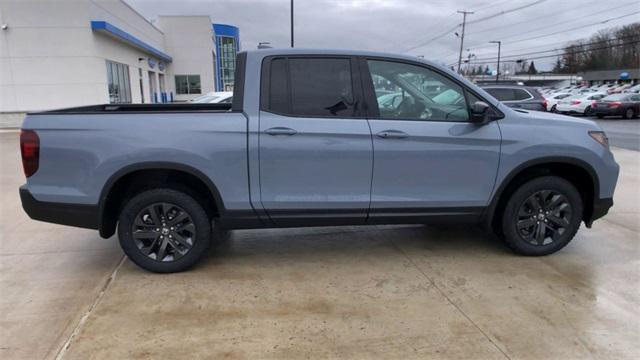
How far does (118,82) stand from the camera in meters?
25.3

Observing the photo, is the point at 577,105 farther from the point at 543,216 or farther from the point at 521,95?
the point at 543,216

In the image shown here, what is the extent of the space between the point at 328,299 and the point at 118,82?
2460cm

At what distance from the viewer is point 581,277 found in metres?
4.30

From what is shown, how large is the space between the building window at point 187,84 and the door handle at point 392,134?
44.6m

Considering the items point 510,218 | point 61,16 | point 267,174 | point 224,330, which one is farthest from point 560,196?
point 61,16

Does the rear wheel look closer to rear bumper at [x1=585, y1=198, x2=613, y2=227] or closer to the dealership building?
rear bumper at [x1=585, y1=198, x2=613, y2=227]

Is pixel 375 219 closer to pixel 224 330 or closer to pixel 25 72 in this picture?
pixel 224 330

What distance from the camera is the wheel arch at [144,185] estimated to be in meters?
4.01

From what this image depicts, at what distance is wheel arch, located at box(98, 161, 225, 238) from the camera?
401cm

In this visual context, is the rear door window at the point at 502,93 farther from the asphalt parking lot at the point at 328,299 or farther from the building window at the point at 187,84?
the building window at the point at 187,84

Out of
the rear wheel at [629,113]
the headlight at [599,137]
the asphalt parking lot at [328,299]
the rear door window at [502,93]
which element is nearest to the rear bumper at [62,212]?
the asphalt parking lot at [328,299]

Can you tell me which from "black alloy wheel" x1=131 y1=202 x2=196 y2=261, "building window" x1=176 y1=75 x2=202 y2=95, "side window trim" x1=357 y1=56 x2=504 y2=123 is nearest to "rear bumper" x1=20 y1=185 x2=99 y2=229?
"black alloy wheel" x1=131 y1=202 x2=196 y2=261

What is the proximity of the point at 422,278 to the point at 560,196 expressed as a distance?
5.20 feet

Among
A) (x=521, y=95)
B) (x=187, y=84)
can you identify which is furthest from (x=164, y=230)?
(x=187, y=84)
